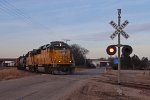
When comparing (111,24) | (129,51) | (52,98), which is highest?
(111,24)

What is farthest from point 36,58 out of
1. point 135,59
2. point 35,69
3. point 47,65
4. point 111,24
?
point 135,59

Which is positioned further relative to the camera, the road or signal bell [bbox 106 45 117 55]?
signal bell [bbox 106 45 117 55]

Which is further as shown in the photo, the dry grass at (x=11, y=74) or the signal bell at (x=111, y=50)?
the dry grass at (x=11, y=74)

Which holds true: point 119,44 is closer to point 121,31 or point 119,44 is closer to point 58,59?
point 121,31

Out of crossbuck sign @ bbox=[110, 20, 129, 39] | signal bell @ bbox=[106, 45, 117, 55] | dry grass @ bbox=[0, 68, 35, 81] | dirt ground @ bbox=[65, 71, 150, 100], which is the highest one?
crossbuck sign @ bbox=[110, 20, 129, 39]

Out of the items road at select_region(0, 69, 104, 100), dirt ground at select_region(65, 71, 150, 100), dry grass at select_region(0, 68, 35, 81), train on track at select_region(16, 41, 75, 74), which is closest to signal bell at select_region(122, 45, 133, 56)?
dirt ground at select_region(65, 71, 150, 100)

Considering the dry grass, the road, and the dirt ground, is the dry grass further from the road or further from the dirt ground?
the dirt ground

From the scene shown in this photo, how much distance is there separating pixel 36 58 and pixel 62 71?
1262 cm

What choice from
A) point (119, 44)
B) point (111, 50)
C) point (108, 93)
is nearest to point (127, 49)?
point (119, 44)

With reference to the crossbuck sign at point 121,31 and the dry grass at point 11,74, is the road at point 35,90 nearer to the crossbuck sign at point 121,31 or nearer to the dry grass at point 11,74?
the crossbuck sign at point 121,31

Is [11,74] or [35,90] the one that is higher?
[11,74]

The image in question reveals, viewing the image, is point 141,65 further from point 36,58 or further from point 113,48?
point 113,48

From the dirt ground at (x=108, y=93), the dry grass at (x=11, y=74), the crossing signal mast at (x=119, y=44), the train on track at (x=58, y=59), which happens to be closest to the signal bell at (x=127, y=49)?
the crossing signal mast at (x=119, y=44)

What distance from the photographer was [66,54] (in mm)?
56438
